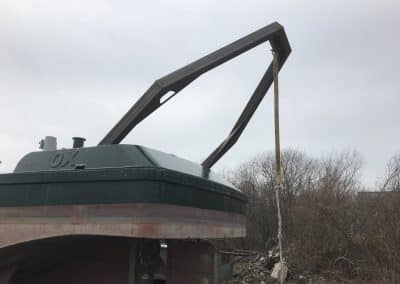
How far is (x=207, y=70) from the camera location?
639 centimetres

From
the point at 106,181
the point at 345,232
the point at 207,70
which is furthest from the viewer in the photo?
the point at 345,232

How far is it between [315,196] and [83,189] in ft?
49.1

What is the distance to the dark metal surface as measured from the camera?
590cm

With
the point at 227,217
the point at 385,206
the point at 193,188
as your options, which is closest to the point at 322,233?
the point at 385,206

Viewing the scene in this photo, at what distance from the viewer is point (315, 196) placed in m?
18.2

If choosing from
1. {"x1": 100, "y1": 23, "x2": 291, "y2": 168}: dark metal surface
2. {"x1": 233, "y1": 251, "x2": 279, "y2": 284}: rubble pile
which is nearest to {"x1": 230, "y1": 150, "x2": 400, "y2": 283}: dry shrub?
{"x1": 233, "y1": 251, "x2": 279, "y2": 284}: rubble pile

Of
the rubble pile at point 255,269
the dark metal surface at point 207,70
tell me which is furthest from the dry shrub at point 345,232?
the dark metal surface at point 207,70

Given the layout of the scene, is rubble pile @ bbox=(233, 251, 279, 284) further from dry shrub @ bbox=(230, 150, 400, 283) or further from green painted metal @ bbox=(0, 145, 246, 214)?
green painted metal @ bbox=(0, 145, 246, 214)

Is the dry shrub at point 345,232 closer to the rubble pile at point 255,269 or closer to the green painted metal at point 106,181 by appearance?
the rubble pile at point 255,269

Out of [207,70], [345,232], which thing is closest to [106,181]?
[207,70]

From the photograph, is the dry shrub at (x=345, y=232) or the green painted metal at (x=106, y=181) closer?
the green painted metal at (x=106, y=181)

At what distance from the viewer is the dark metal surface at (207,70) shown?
5.90 meters

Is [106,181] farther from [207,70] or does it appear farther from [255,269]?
[255,269]

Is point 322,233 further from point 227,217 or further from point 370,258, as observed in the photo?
point 227,217
